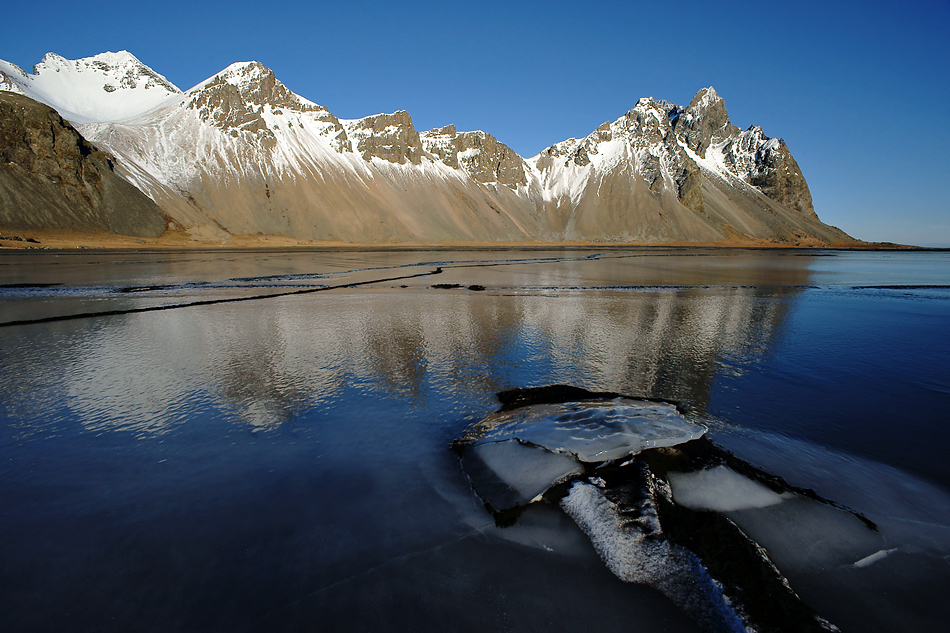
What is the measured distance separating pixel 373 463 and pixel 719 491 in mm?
2576

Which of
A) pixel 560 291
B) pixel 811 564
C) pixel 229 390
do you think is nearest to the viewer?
pixel 811 564

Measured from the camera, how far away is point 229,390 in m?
5.21

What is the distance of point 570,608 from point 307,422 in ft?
9.89

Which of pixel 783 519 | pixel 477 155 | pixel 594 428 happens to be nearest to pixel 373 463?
pixel 594 428

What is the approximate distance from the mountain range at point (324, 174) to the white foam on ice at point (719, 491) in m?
74.2

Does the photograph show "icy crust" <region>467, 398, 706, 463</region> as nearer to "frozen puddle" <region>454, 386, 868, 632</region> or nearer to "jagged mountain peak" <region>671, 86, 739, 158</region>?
"frozen puddle" <region>454, 386, 868, 632</region>

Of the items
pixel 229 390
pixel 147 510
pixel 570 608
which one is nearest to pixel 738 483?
pixel 570 608

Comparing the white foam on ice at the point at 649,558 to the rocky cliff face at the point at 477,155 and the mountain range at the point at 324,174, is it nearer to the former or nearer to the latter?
the mountain range at the point at 324,174

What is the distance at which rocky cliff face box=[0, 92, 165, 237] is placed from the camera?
55069 millimetres

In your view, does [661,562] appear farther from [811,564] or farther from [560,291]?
[560,291]

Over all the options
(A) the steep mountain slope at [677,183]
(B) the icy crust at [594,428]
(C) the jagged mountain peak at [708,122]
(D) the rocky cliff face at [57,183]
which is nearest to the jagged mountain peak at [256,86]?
(D) the rocky cliff face at [57,183]

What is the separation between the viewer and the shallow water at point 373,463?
231 cm

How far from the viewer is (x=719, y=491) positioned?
3.17m

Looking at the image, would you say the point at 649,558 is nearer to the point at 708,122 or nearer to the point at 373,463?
the point at 373,463
